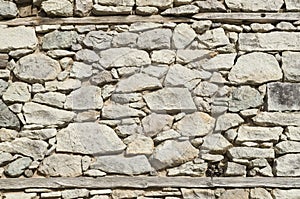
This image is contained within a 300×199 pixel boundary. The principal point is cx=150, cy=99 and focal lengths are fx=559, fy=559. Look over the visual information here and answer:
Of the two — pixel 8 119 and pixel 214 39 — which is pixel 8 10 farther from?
pixel 214 39

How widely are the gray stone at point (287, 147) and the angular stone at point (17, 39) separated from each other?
1837mm

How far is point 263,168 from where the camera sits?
12.5 feet

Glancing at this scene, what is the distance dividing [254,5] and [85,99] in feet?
4.47

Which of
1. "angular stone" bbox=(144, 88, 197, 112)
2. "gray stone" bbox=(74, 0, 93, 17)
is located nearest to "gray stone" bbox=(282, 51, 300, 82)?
"angular stone" bbox=(144, 88, 197, 112)

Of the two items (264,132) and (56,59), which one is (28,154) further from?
(264,132)

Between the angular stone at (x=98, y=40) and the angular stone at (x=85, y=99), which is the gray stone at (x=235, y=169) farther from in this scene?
the angular stone at (x=98, y=40)

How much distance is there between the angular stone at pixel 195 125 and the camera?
3.83 metres

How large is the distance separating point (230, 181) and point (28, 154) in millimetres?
1388

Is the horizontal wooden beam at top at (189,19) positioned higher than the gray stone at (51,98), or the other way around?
the horizontal wooden beam at top at (189,19)

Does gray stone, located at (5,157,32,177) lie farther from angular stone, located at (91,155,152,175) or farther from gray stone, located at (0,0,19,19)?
gray stone, located at (0,0,19,19)

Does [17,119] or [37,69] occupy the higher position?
[37,69]

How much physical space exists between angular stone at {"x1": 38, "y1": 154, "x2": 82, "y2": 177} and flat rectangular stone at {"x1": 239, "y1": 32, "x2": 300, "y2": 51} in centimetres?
140

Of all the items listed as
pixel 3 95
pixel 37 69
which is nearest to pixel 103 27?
pixel 37 69

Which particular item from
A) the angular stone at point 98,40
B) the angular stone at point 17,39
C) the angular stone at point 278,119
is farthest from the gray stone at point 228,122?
the angular stone at point 17,39
